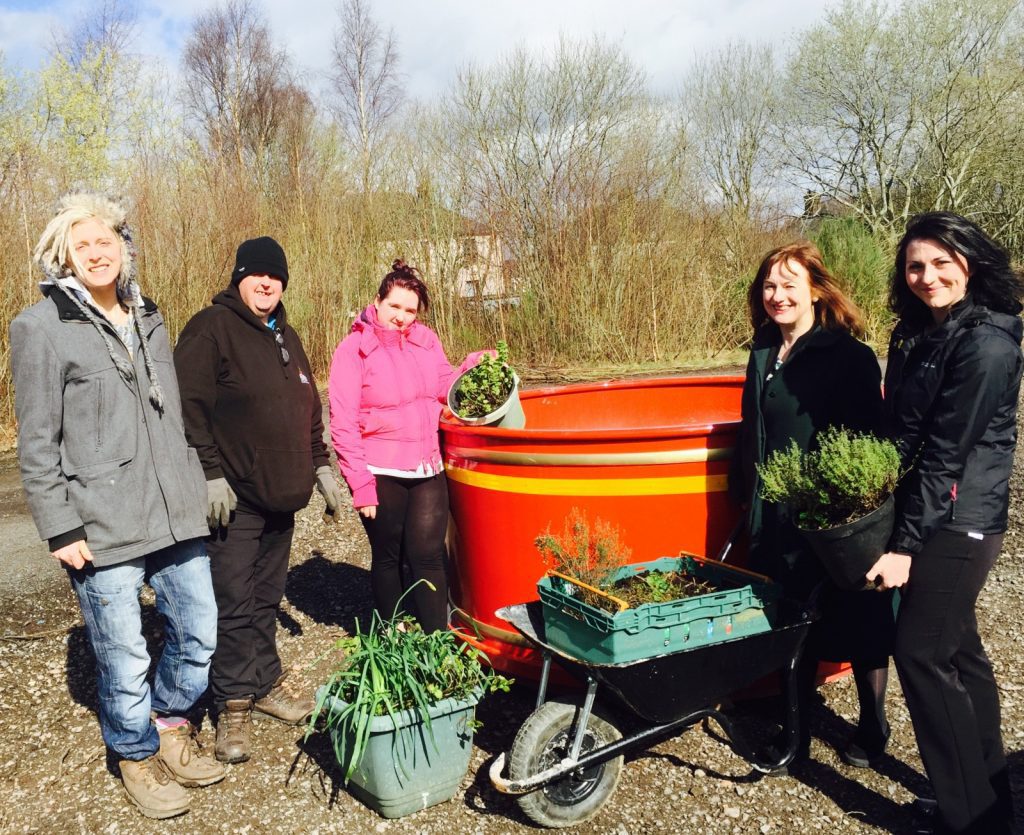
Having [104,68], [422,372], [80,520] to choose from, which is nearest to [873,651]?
[422,372]

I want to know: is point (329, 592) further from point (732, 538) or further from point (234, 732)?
point (732, 538)

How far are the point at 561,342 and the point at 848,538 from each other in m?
10.9

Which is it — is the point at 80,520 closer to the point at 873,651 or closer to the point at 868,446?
the point at 868,446

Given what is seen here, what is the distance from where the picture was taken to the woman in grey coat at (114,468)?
2693 mm

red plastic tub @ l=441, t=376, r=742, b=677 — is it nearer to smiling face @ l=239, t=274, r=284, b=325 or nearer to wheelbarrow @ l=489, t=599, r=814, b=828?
wheelbarrow @ l=489, t=599, r=814, b=828

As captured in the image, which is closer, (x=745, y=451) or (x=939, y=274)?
(x=939, y=274)

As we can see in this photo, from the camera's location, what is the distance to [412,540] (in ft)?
12.6

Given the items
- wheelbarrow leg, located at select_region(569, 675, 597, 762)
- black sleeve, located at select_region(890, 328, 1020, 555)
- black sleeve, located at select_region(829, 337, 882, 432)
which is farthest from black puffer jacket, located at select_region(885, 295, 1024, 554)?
wheelbarrow leg, located at select_region(569, 675, 597, 762)

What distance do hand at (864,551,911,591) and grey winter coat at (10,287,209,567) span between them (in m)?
2.29

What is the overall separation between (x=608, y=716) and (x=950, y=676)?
1.13 meters

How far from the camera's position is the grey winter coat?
8.79 ft

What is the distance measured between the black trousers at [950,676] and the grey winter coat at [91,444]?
2.43 meters

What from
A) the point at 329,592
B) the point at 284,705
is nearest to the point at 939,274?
the point at 284,705

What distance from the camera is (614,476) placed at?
341 cm
